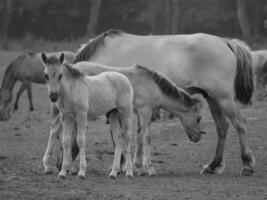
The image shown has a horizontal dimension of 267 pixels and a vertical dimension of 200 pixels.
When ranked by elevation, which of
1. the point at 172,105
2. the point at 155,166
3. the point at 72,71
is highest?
the point at 72,71

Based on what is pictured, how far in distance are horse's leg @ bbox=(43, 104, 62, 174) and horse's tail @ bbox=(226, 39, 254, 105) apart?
273cm

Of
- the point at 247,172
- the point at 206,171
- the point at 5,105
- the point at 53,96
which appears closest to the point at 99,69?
the point at 53,96

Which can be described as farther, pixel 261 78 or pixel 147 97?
pixel 261 78

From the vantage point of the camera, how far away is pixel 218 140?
1113 centimetres

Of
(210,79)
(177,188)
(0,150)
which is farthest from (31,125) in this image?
(177,188)

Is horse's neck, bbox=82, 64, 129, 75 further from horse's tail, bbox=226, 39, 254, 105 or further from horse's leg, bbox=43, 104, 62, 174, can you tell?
horse's tail, bbox=226, 39, 254, 105

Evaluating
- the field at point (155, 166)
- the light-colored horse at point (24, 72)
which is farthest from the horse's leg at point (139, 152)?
the light-colored horse at point (24, 72)

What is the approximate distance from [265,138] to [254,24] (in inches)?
949

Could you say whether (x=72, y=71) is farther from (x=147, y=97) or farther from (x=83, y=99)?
(x=147, y=97)

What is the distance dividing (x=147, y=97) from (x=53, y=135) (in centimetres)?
138

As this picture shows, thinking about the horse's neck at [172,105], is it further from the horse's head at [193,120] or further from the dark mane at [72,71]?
the dark mane at [72,71]

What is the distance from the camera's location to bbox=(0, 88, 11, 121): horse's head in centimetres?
1880

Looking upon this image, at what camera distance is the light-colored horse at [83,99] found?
343 inches

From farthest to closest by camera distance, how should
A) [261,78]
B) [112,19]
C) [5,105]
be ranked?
[112,19]
[261,78]
[5,105]
